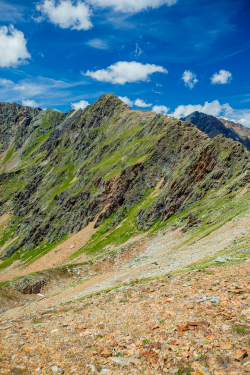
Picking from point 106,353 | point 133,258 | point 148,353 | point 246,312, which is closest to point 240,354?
point 246,312

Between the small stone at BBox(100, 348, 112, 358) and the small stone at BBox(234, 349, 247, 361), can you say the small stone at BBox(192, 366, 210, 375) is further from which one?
the small stone at BBox(100, 348, 112, 358)

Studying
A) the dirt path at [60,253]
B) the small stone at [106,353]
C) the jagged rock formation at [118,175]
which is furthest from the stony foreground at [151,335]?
the dirt path at [60,253]

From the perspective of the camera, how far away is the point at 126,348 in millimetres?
9273

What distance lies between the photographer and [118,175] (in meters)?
86.5

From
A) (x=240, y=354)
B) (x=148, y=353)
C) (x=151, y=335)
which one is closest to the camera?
(x=240, y=354)

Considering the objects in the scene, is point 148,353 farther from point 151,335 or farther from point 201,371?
point 201,371

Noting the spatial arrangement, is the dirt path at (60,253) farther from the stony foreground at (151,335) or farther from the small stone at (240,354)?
the small stone at (240,354)

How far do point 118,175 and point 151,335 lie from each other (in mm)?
77657

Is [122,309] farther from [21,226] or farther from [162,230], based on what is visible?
[21,226]

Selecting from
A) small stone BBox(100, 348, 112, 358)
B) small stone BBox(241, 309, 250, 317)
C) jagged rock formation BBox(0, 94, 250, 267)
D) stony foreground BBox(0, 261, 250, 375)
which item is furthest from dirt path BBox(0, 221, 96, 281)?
small stone BBox(241, 309, 250, 317)

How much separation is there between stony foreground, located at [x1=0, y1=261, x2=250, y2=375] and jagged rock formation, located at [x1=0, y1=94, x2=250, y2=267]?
38619mm

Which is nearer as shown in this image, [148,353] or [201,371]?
[201,371]

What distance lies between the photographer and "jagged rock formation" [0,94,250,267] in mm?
59406

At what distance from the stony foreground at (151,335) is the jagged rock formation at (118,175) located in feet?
127
